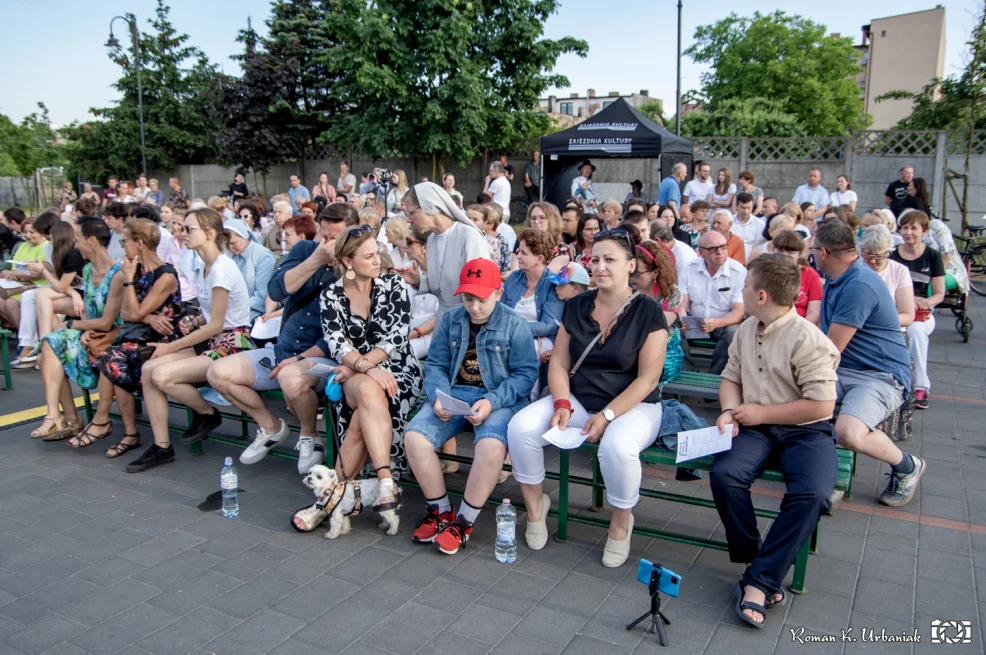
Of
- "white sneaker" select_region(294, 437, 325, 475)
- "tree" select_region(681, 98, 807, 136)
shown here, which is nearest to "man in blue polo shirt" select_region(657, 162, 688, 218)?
"white sneaker" select_region(294, 437, 325, 475)

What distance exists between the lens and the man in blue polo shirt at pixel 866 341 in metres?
4.25

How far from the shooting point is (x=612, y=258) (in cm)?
384

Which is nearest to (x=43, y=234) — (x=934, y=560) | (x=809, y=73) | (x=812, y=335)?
(x=812, y=335)

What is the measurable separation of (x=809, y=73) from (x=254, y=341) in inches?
1318

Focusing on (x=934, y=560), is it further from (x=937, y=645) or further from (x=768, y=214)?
(x=768, y=214)

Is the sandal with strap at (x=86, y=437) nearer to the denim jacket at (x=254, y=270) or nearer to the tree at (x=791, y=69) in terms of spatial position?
the denim jacket at (x=254, y=270)

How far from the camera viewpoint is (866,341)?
14.4 ft

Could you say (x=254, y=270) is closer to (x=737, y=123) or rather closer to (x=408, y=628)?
(x=408, y=628)

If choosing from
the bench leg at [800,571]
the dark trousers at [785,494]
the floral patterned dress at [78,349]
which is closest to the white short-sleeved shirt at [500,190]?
the floral patterned dress at [78,349]

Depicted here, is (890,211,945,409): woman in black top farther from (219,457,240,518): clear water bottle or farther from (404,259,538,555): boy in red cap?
(219,457,240,518): clear water bottle

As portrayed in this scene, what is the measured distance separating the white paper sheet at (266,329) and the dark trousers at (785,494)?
3.32 metres

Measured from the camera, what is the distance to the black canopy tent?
13.0m

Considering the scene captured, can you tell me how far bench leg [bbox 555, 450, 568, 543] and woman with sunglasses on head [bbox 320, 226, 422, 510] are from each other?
3.15 feet

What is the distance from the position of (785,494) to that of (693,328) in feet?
9.30
